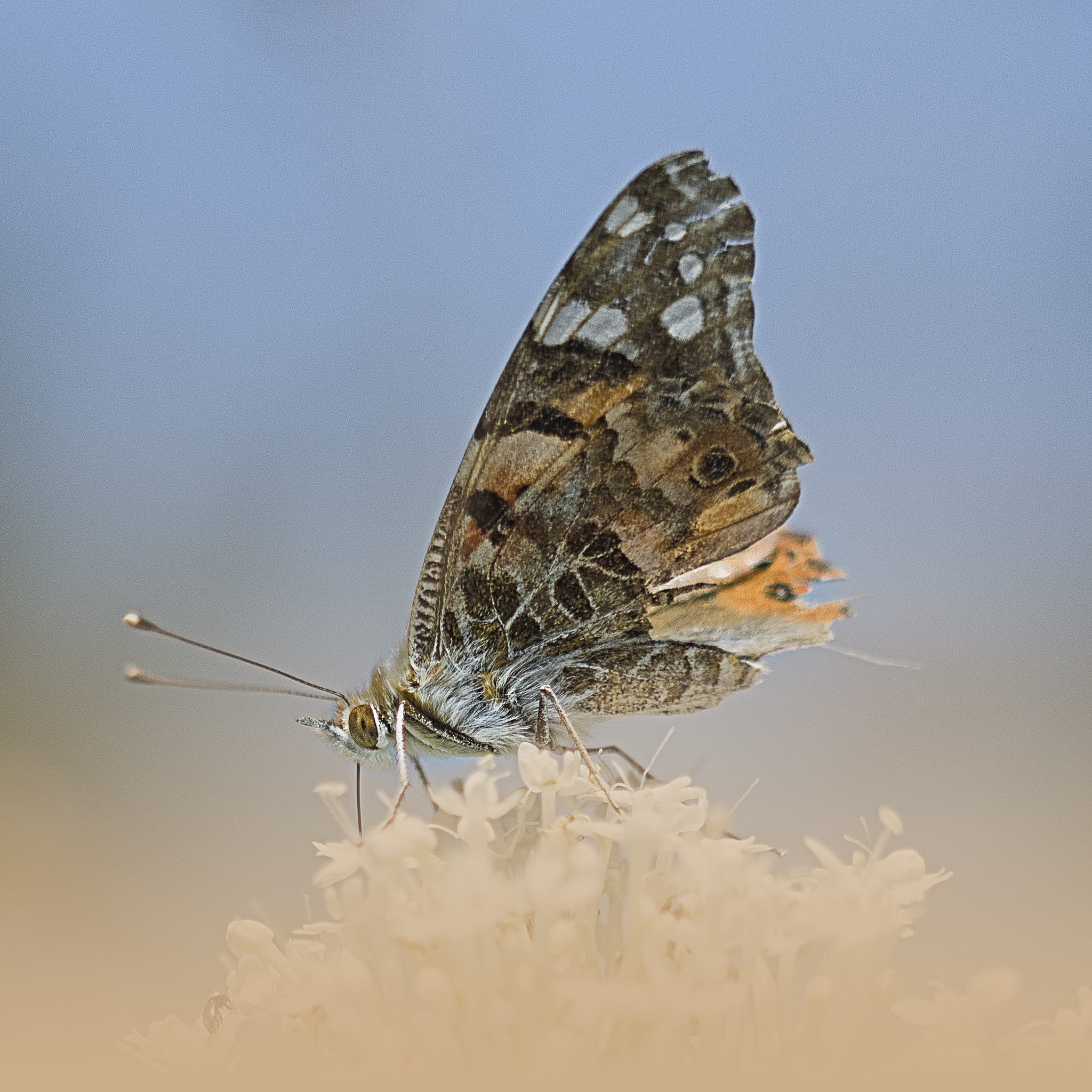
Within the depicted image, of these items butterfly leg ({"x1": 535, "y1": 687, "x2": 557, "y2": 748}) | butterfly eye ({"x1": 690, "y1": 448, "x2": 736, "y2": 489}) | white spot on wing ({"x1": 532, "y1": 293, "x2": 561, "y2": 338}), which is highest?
white spot on wing ({"x1": 532, "y1": 293, "x2": 561, "y2": 338})

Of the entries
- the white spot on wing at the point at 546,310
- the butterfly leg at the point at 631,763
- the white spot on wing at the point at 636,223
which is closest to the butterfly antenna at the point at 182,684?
the butterfly leg at the point at 631,763

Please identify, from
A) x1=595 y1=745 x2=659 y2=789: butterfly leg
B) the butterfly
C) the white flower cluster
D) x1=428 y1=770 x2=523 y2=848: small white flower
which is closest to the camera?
the white flower cluster

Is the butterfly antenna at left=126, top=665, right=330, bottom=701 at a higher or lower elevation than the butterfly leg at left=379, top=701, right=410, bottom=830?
higher

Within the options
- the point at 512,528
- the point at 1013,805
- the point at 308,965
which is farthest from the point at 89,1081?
the point at 1013,805

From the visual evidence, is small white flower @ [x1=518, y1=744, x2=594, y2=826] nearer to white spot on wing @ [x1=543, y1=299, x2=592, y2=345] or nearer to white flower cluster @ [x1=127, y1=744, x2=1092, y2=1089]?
white flower cluster @ [x1=127, y1=744, x2=1092, y2=1089]

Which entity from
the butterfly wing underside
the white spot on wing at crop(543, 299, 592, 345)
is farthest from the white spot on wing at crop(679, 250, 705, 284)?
the white spot on wing at crop(543, 299, 592, 345)

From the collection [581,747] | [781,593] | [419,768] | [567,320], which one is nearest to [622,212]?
[567,320]

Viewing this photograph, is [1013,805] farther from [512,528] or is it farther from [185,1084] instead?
[185,1084]
